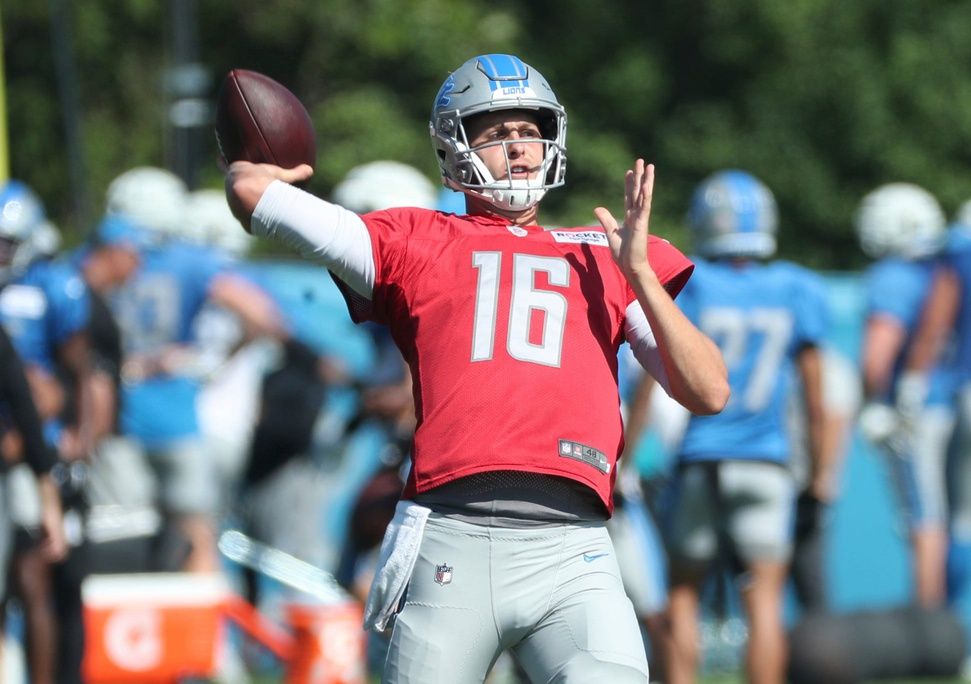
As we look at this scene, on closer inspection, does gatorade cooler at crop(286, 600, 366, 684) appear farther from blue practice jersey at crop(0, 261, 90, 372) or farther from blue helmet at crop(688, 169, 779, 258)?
blue helmet at crop(688, 169, 779, 258)

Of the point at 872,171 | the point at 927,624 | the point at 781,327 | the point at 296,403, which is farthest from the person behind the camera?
the point at 872,171

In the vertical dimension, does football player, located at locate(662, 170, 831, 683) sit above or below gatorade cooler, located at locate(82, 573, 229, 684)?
above

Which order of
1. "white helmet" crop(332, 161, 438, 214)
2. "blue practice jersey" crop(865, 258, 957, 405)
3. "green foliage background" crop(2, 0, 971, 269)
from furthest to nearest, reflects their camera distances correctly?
"green foliage background" crop(2, 0, 971, 269)
"blue practice jersey" crop(865, 258, 957, 405)
"white helmet" crop(332, 161, 438, 214)

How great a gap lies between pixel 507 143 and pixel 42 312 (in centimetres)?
341

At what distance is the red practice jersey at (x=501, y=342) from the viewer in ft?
10.6

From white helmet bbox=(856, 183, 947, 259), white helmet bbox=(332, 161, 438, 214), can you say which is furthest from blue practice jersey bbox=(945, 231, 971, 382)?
white helmet bbox=(332, 161, 438, 214)

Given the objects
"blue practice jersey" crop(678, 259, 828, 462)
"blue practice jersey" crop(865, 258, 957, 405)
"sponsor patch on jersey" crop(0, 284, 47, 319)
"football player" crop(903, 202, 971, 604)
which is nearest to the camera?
"blue practice jersey" crop(678, 259, 828, 462)

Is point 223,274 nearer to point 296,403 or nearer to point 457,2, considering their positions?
point 296,403

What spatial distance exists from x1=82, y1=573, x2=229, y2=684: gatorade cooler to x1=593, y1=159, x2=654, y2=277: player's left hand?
3565 mm

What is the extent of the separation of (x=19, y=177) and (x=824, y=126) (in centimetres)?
899

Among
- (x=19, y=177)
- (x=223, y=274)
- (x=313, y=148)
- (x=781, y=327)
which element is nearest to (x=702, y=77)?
(x=19, y=177)

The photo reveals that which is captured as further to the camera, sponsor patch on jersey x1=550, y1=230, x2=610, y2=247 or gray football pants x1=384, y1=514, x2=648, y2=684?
sponsor patch on jersey x1=550, y1=230, x2=610, y2=247

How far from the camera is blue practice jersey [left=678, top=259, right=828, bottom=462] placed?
5984 millimetres

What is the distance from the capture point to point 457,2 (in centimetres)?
1909
